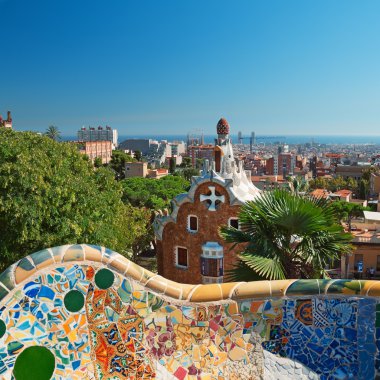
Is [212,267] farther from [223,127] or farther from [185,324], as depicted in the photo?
[185,324]

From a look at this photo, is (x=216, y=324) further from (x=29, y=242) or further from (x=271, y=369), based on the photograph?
(x=29, y=242)

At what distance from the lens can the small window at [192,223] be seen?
14.2m

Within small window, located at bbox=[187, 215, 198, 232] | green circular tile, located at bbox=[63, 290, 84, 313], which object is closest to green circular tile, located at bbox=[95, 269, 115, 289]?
green circular tile, located at bbox=[63, 290, 84, 313]

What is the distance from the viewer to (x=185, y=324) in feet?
15.3

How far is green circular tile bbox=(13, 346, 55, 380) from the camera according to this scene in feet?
13.8

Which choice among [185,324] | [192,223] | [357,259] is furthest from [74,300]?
[357,259]

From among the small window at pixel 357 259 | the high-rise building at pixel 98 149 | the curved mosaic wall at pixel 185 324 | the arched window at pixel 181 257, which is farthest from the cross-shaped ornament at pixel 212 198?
the high-rise building at pixel 98 149

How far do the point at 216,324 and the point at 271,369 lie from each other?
0.76 meters

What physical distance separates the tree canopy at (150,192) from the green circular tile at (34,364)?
22310 mm

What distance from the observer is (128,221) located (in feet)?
53.0

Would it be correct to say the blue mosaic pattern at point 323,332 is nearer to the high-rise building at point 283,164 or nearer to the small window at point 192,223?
the small window at point 192,223

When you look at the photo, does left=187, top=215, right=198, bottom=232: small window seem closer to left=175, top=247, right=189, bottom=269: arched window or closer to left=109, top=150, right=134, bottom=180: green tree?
left=175, top=247, right=189, bottom=269: arched window

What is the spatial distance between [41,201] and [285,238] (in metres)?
5.10

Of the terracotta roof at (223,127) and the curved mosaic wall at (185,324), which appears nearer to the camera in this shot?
the curved mosaic wall at (185,324)
